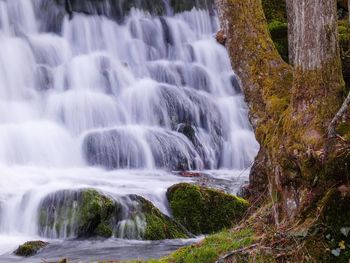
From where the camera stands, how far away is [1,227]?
385 inches

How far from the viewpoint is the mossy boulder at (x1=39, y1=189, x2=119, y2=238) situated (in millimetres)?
9133

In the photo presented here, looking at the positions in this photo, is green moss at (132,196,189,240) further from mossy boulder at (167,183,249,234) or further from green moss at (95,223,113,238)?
green moss at (95,223,113,238)

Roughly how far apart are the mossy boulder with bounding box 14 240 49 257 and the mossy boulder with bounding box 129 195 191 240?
63.1 inches

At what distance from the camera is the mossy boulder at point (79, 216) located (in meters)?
9.13

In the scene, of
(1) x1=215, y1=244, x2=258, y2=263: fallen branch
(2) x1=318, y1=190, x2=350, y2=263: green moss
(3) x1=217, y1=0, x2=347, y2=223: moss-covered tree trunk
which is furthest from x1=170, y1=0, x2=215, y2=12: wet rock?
(2) x1=318, y1=190, x2=350, y2=263: green moss

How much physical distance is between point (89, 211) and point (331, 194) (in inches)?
212

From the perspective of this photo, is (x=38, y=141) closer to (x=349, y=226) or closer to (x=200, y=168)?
(x=200, y=168)

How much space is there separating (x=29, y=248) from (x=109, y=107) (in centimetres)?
840

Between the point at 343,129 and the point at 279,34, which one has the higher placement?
the point at 279,34

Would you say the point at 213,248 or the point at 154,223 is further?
the point at 154,223

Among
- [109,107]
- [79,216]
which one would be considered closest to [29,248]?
[79,216]

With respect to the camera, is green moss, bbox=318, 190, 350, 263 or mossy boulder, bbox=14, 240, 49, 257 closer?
green moss, bbox=318, 190, 350, 263

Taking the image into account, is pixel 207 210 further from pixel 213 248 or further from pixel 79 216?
pixel 213 248

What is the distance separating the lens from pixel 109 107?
1648cm
